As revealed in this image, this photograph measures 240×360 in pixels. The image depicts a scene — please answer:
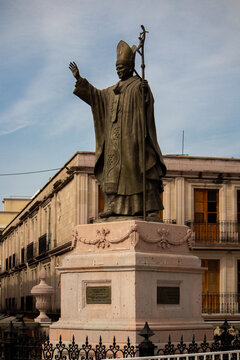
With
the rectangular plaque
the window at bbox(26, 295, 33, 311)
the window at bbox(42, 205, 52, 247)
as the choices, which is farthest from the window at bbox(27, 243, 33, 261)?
the rectangular plaque

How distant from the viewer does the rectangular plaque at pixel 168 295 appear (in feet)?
41.5

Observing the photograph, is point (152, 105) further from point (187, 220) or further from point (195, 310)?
point (187, 220)

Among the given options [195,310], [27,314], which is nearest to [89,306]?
[195,310]

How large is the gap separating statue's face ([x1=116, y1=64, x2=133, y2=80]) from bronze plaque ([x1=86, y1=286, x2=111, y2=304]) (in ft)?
11.8

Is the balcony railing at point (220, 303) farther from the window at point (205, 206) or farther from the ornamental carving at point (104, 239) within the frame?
the ornamental carving at point (104, 239)

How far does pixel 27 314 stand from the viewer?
4138 centimetres

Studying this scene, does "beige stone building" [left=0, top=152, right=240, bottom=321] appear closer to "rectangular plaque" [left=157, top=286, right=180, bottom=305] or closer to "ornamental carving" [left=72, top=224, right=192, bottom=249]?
"ornamental carving" [left=72, top=224, right=192, bottom=249]

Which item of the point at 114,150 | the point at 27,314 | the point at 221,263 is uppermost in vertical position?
the point at 114,150

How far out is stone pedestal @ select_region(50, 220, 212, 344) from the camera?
12.3 meters


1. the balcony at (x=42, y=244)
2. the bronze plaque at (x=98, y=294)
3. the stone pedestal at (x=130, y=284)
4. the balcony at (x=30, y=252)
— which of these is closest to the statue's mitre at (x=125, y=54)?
the stone pedestal at (x=130, y=284)

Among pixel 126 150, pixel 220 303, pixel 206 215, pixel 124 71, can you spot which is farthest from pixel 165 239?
pixel 206 215

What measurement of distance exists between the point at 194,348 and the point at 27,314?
31002 mm

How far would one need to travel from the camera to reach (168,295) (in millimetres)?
12805

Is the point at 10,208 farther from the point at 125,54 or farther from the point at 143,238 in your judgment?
the point at 143,238
